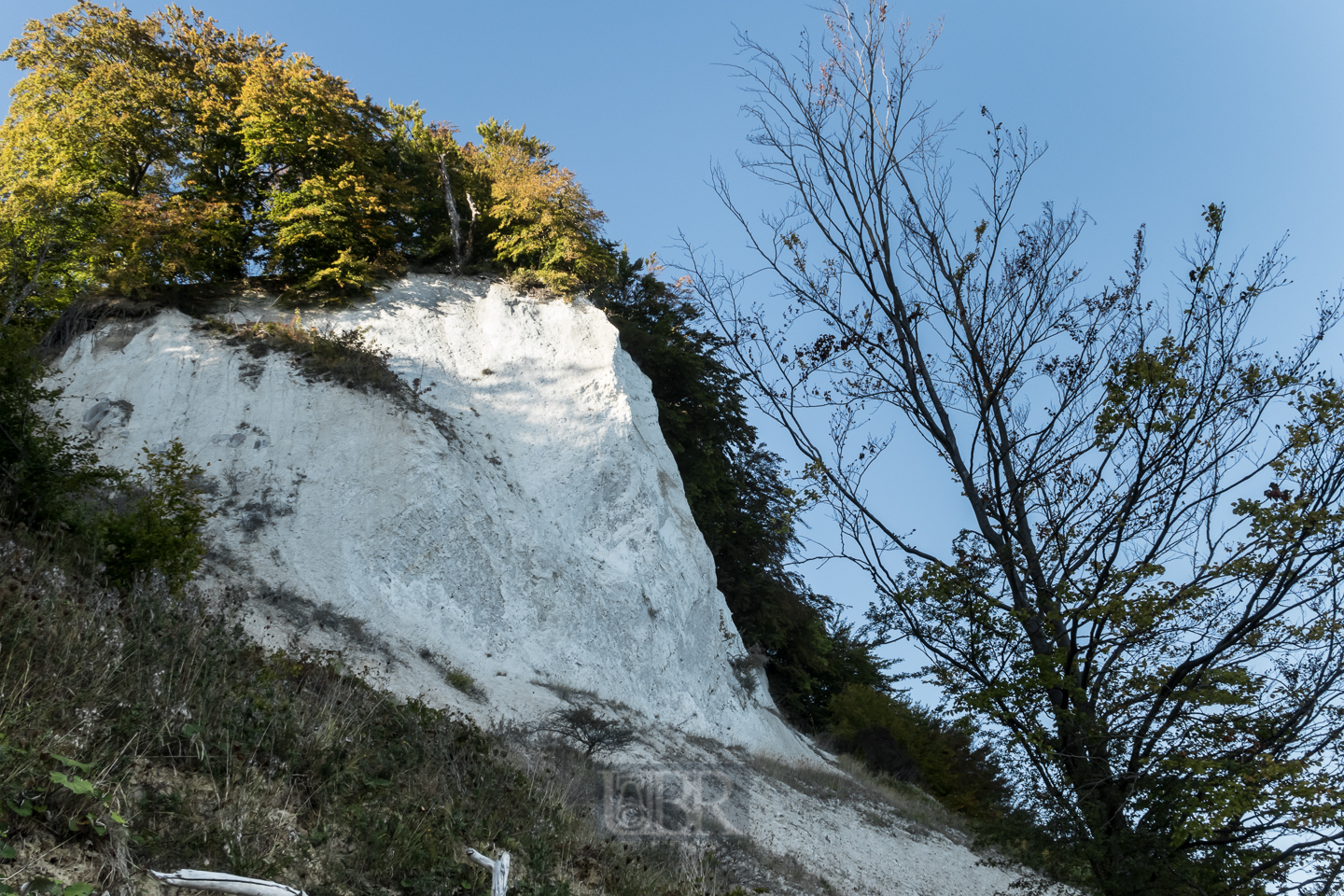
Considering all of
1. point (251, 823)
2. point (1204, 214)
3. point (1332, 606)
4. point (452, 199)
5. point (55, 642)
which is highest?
point (452, 199)

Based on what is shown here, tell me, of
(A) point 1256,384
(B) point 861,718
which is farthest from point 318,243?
(B) point 861,718

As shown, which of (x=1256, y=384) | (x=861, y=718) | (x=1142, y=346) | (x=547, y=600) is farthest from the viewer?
(x=861, y=718)

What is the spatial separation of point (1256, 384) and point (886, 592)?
4.13 metres

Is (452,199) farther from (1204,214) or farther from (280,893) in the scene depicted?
(280,893)

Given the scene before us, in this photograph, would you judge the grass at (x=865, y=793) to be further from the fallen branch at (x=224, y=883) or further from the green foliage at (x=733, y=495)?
the fallen branch at (x=224, y=883)

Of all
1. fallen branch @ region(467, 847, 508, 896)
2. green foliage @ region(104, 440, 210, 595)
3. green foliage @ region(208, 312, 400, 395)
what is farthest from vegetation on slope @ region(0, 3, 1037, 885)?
fallen branch @ region(467, 847, 508, 896)

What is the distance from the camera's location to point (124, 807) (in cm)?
378

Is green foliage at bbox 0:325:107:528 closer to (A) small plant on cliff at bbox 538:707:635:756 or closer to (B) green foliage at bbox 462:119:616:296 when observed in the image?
(A) small plant on cliff at bbox 538:707:635:756

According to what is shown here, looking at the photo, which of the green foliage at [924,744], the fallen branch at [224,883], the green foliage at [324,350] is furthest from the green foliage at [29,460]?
the green foliage at [924,744]

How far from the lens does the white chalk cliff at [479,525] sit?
1315 cm

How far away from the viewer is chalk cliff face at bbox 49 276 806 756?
14.0 meters

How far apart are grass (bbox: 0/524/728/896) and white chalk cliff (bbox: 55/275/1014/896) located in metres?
5.29

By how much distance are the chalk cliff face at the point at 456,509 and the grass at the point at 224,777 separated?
5749mm

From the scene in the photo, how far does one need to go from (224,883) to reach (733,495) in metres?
23.5
